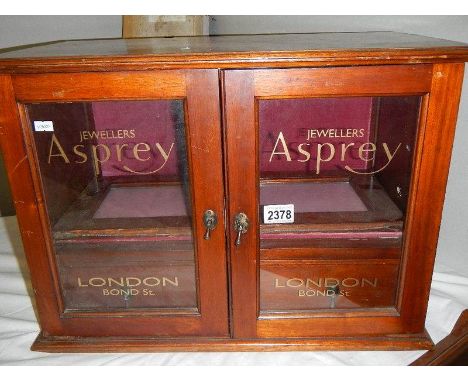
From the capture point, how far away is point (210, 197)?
37.9 inches

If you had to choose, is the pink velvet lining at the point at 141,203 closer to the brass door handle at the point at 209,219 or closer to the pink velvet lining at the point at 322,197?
the brass door handle at the point at 209,219

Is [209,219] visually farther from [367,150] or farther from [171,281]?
[367,150]

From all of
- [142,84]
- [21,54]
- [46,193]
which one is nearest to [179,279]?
[46,193]

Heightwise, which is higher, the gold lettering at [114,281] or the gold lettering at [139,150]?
the gold lettering at [139,150]

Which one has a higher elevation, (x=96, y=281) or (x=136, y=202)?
(x=136, y=202)

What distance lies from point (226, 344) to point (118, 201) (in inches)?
17.9

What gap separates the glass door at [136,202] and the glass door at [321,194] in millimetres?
60

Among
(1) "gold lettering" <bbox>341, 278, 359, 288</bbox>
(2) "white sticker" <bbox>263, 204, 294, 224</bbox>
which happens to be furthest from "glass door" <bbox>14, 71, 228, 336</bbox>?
(1) "gold lettering" <bbox>341, 278, 359, 288</bbox>

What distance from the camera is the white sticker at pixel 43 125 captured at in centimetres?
94

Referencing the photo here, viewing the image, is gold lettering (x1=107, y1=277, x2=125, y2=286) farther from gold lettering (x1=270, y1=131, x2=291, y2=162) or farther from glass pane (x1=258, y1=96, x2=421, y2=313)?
gold lettering (x1=270, y1=131, x2=291, y2=162)

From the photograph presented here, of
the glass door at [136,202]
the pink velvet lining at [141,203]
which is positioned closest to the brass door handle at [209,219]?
the glass door at [136,202]

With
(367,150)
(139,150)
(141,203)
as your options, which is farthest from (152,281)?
(367,150)

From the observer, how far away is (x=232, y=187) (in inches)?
37.5

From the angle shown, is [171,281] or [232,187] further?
[171,281]
